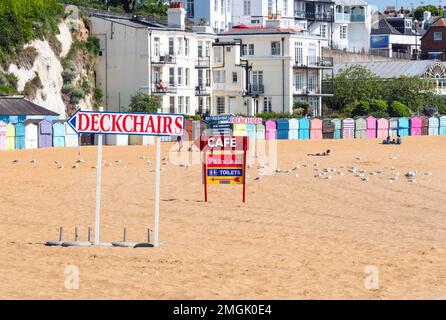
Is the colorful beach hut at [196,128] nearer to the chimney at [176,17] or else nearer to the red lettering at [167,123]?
the chimney at [176,17]

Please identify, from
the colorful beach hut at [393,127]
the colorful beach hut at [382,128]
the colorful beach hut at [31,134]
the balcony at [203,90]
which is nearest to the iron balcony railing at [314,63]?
the balcony at [203,90]

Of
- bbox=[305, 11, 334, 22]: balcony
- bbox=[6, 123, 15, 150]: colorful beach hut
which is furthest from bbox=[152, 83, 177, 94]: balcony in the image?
bbox=[305, 11, 334, 22]: balcony

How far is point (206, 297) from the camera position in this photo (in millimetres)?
17094

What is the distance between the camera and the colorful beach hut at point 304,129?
6769cm

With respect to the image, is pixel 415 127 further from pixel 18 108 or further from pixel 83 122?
pixel 83 122

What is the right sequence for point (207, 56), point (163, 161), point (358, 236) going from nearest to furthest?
point (358, 236) → point (163, 161) → point (207, 56)

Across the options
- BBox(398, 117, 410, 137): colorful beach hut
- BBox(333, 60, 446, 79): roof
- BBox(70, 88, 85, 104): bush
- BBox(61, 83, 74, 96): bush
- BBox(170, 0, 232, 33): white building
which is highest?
BBox(170, 0, 232, 33): white building

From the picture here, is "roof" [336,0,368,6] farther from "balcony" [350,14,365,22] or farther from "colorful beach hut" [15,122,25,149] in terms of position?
"colorful beach hut" [15,122,25,149]

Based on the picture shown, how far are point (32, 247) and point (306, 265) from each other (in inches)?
199

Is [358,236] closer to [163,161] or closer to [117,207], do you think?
[117,207]

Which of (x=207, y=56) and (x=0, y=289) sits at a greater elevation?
(x=207, y=56)

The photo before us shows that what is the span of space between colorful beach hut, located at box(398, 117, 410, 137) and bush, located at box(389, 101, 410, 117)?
1131cm

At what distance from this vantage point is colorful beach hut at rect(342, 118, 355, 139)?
70.0 meters

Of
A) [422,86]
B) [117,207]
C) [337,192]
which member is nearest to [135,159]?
[337,192]
